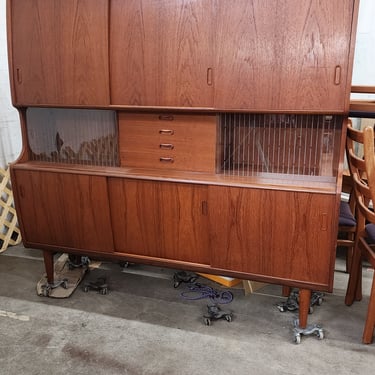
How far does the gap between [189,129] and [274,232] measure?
0.65 m

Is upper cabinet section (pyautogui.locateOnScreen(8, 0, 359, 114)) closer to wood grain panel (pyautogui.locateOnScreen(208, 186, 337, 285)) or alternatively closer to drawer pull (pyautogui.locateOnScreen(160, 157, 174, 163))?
drawer pull (pyautogui.locateOnScreen(160, 157, 174, 163))

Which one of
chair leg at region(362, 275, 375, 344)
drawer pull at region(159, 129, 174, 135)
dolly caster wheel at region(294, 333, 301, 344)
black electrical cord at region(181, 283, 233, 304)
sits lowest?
black electrical cord at region(181, 283, 233, 304)

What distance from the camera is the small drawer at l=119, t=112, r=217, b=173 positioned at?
1874mm

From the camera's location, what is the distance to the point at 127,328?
1.96 metres

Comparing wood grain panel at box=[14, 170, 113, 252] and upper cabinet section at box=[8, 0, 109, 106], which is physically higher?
upper cabinet section at box=[8, 0, 109, 106]

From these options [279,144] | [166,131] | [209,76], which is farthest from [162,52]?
[279,144]

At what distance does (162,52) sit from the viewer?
1813 mm

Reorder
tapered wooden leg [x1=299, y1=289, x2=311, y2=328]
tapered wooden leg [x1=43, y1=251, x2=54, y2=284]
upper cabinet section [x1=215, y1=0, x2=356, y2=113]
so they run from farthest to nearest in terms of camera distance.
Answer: tapered wooden leg [x1=43, y1=251, x2=54, y2=284] → tapered wooden leg [x1=299, y1=289, x2=311, y2=328] → upper cabinet section [x1=215, y1=0, x2=356, y2=113]

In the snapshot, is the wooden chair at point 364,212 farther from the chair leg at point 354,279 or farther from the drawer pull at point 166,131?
the drawer pull at point 166,131

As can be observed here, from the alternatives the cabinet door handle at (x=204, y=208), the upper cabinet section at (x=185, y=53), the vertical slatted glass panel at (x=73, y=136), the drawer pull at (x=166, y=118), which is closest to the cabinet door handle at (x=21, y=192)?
the vertical slatted glass panel at (x=73, y=136)

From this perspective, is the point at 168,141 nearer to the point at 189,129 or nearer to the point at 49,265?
the point at 189,129

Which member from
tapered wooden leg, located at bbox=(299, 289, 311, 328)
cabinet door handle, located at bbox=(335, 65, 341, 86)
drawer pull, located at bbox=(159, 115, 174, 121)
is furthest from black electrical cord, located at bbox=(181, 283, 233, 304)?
cabinet door handle, located at bbox=(335, 65, 341, 86)

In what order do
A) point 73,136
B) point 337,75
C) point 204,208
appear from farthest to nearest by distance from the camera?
point 73,136 → point 204,208 → point 337,75

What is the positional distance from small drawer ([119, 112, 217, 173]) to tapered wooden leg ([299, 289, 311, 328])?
0.73m
